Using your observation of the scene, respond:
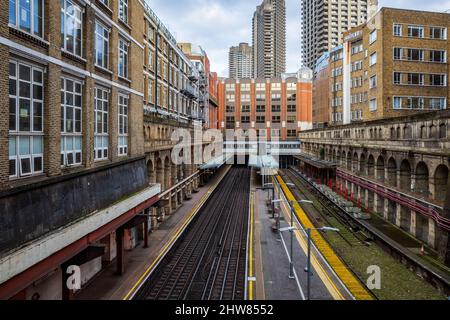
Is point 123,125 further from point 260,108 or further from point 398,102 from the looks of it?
point 260,108

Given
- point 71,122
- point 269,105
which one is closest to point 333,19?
point 269,105

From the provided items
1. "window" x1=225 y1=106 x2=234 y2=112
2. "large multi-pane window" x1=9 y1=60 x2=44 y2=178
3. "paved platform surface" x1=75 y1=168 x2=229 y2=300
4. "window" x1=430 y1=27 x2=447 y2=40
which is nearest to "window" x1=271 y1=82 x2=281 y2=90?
"window" x1=225 y1=106 x2=234 y2=112

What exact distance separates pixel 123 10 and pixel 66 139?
11.6 metres

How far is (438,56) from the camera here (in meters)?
43.3

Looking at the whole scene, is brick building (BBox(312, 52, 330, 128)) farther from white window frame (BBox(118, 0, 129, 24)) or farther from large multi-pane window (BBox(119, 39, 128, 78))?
large multi-pane window (BBox(119, 39, 128, 78))

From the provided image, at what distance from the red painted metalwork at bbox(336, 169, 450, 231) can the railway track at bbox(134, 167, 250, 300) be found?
13.5 m

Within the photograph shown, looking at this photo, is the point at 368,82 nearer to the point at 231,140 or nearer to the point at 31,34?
the point at 31,34

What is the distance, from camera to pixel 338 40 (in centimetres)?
13488

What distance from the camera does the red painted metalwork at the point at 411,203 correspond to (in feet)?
72.8

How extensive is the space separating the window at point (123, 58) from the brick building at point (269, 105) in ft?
270

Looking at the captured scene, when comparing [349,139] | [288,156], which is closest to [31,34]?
[349,139]

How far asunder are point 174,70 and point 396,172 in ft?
102

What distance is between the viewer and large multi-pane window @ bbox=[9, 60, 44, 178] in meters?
11.6
